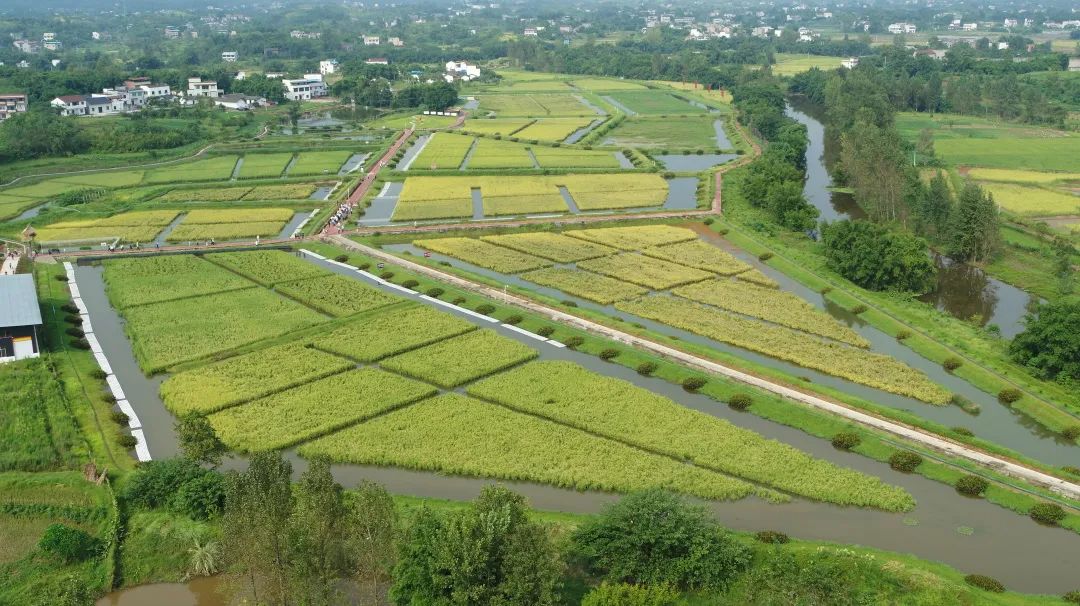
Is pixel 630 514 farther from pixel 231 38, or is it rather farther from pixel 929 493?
pixel 231 38

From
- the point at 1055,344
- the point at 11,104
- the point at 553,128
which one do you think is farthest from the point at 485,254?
the point at 11,104

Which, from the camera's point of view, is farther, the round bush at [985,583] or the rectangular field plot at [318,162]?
the rectangular field plot at [318,162]

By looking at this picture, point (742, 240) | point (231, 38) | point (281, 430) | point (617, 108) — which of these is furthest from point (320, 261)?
point (231, 38)

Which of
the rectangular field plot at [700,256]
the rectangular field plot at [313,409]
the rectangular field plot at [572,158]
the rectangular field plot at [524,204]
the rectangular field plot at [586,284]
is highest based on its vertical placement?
the rectangular field plot at [572,158]

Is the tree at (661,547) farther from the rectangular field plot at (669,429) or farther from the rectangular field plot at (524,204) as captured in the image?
the rectangular field plot at (524,204)

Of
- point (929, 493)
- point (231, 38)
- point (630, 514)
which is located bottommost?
point (929, 493)

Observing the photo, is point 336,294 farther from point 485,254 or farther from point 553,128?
point 553,128

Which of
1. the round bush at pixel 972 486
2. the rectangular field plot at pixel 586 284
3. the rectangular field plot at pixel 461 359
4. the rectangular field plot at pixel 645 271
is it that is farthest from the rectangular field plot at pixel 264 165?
the round bush at pixel 972 486
